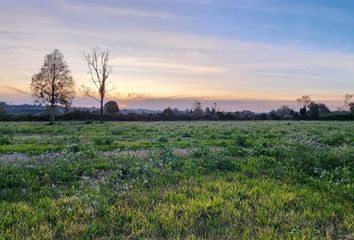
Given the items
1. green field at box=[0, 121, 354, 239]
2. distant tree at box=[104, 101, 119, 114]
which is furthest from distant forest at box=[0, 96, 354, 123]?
green field at box=[0, 121, 354, 239]

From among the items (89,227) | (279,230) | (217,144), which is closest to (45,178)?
(89,227)

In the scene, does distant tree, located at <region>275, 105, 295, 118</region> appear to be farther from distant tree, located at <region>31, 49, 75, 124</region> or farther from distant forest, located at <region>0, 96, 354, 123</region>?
distant tree, located at <region>31, 49, 75, 124</region>

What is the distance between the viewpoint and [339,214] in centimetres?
909

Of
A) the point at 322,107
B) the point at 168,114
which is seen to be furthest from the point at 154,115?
the point at 322,107

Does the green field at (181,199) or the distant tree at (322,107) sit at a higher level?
the distant tree at (322,107)

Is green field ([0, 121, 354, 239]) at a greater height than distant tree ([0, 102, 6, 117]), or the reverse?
distant tree ([0, 102, 6, 117])

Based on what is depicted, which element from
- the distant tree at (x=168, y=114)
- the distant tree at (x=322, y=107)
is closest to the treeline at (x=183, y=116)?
the distant tree at (x=168, y=114)

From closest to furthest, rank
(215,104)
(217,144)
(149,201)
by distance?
1. (149,201)
2. (217,144)
3. (215,104)

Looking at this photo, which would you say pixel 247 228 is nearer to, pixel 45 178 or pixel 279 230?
pixel 279 230

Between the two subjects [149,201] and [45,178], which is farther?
[45,178]

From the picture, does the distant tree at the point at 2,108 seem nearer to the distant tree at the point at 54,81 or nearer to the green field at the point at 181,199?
the distant tree at the point at 54,81

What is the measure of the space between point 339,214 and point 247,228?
7.72 feet

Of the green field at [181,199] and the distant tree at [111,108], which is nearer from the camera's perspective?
the green field at [181,199]

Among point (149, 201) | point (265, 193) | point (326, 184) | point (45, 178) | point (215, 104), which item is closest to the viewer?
point (149, 201)
